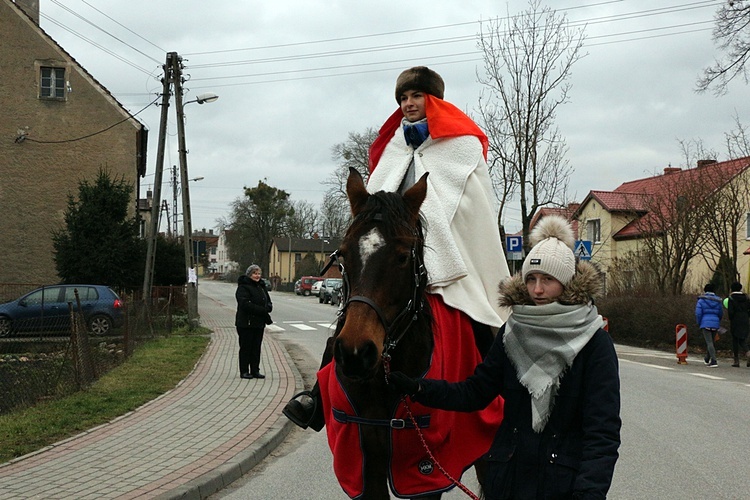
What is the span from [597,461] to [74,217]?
27481 millimetres

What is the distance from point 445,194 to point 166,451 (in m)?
4.56

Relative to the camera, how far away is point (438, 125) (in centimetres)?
438

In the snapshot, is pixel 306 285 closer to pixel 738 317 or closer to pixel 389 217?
pixel 738 317

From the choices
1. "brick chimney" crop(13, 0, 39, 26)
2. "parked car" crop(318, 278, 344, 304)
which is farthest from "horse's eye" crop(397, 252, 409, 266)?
"parked car" crop(318, 278, 344, 304)

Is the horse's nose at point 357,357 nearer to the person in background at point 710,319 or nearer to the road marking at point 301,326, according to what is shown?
the person in background at point 710,319

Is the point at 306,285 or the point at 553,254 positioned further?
the point at 306,285

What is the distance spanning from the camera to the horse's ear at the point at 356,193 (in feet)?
11.7

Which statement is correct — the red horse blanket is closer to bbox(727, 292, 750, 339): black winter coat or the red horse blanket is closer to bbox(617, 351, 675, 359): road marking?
bbox(727, 292, 750, 339): black winter coat

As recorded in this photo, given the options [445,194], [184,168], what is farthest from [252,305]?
[184,168]

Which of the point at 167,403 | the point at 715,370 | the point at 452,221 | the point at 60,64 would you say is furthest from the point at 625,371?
the point at 60,64

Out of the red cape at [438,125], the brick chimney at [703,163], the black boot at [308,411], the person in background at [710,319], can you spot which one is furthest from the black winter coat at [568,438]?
the brick chimney at [703,163]

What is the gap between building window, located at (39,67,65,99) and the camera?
1298 inches

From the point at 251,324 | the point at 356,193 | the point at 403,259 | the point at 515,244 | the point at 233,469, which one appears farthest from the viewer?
the point at 515,244

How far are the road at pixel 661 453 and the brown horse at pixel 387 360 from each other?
0.88m
